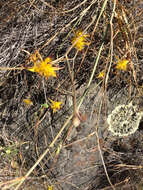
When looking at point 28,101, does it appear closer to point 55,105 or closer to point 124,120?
point 55,105

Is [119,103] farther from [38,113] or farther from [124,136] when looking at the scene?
[38,113]

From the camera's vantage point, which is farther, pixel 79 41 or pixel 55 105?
pixel 55 105

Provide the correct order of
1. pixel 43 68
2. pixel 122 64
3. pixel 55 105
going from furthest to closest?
pixel 55 105 < pixel 122 64 < pixel 43 68

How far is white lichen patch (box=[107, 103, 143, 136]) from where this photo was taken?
1.40 metres

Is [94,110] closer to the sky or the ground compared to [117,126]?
closer to the sky

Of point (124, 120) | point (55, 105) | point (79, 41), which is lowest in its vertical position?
point (124, 120)

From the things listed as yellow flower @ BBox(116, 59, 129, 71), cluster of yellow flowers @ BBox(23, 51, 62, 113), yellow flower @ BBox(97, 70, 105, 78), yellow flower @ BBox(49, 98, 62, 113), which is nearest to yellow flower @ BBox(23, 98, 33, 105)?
cluster of yellow flowers @ BBox(23, 51, 62, 113)

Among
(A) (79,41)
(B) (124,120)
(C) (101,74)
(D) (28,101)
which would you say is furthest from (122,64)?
(D) (28,101)

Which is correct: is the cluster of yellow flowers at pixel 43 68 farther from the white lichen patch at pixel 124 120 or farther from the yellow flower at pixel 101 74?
the white lichen patch at pixel 124 120

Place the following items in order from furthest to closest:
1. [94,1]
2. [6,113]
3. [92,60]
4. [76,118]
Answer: [6,113] → [92,60] → [94,1] → [76,118]

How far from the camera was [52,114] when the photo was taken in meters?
1.43

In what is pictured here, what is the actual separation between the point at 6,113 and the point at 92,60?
31.6 inches

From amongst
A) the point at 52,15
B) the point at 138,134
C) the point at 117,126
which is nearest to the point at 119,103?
the point at 117,126

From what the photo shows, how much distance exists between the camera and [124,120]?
1.43 m
